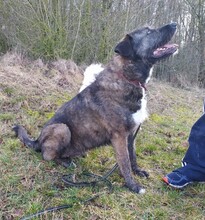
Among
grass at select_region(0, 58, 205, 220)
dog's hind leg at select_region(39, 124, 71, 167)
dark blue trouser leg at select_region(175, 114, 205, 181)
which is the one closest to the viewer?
grass at select_region(0, 58, 205, 220)

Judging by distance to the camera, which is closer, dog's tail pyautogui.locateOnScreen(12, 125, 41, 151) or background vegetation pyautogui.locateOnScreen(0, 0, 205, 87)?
dog's tail pyautogui.locateOnScreen(12, 125, 41, 151)

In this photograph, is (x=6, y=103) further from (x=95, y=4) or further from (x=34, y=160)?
(x=95, y=4)

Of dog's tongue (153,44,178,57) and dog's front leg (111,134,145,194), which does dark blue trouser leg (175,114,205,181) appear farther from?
dog's tongue (153,44,178,57)

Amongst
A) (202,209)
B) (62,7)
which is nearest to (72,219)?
(202,209)

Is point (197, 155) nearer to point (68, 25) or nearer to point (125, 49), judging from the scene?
point (125, 49)

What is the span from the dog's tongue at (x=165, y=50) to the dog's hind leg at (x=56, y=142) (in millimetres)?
1613

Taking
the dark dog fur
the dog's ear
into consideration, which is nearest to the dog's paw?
the dark dog fur

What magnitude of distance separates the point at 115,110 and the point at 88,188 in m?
1.04

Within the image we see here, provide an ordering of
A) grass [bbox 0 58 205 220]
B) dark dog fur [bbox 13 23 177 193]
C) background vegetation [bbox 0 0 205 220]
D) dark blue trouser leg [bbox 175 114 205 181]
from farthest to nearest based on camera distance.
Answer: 1. dark dog fur [bbox 13 23 177 193]
2. dark blue trouser leg [bbox 175 114 205 181]
3. background vegetation [bbox 0 0 205 220]
4. grass [bbox 0 58 205 220]

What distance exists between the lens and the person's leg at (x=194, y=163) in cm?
382

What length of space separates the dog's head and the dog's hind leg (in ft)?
4.34

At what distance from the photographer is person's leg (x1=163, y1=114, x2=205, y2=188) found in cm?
382

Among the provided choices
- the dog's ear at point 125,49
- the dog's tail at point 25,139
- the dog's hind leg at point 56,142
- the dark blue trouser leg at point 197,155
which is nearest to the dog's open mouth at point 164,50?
the dog's ear at point 125,49

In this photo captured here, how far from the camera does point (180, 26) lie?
59.2ft
